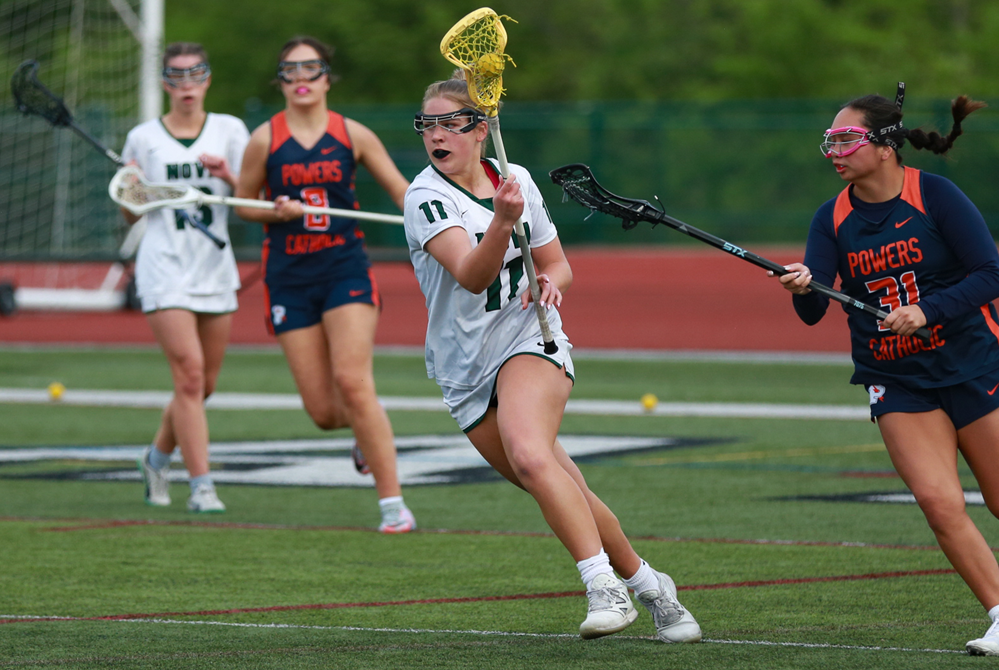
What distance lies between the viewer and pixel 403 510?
25.0 ft

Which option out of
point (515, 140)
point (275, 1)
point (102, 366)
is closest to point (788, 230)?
point (515, 140)

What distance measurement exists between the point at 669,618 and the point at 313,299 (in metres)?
3.39

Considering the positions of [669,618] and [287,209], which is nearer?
[669,618]

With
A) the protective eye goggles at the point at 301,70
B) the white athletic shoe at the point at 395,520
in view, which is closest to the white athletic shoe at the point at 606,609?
the white athletic shoe at the point at 395,520

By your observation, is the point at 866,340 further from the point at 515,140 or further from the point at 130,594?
the point at 515,140

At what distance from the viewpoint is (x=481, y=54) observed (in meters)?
4.93

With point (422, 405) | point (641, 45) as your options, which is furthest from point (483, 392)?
point (641, 45)

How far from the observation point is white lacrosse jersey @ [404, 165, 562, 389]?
203 inches

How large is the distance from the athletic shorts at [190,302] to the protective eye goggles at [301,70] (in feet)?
4.26

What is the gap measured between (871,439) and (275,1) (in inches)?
1508

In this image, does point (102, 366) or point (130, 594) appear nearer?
point (130, 594)

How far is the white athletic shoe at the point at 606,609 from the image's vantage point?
4.70m

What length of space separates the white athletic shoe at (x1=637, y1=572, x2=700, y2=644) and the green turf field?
45mm

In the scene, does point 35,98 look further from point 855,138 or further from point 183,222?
point 855,138
